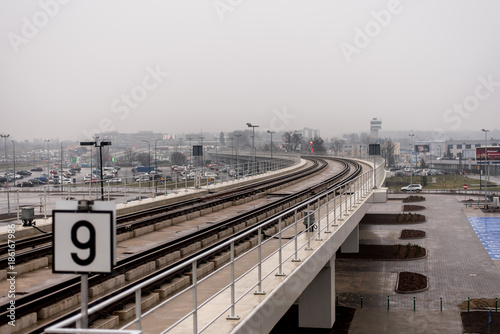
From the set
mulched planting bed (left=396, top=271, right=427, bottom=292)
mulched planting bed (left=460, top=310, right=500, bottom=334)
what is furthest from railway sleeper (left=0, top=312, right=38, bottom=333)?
mulched planting bed (left=396, top=271, right=427, bottom=292)

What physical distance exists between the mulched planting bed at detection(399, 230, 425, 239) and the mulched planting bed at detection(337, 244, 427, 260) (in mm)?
4296

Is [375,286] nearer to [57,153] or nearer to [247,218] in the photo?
[247,218]

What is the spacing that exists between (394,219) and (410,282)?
2385 cm

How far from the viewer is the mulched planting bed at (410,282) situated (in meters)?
27.0

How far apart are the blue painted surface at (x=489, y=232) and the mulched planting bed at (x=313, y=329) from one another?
15.3 metres

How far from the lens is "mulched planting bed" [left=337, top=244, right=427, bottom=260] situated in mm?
34656

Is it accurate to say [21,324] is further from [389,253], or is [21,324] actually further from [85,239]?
[389,253]

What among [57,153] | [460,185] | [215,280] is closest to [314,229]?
[215,280]

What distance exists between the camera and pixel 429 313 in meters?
23.2

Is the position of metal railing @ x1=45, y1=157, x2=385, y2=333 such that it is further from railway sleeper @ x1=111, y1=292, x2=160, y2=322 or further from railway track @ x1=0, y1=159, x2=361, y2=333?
railway track @ x1=0, y1=159, x2=361, y2=333

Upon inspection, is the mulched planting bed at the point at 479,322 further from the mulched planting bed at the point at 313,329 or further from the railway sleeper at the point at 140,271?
the railway sleeper at the point at 140,271

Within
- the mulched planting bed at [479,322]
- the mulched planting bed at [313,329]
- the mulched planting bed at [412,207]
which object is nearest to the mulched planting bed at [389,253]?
the mulched planting bed at [479,322]

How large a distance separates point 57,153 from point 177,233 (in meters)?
62.6

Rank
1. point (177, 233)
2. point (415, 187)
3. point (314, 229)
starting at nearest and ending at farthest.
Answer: point (314, 229), point (177, 233), point (415, 187)
